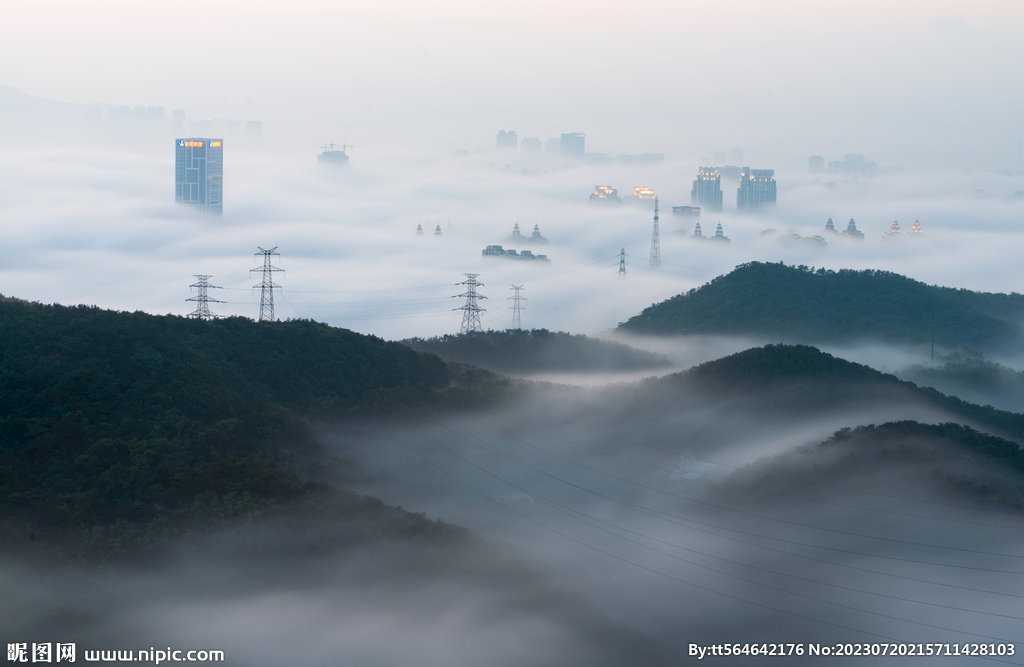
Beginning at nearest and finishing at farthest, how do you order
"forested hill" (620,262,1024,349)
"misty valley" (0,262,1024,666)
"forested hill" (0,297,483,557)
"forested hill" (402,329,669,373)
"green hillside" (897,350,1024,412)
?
"misty valley" (0,262,1024,666) → "forested hill" (0,297,483,557) → "forested hill" (402,329,669,373) → "green hillside" (897,350,1024,412) → "forested hill" (620,262,1024,349)

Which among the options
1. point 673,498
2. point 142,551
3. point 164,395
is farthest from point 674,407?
point 142,551

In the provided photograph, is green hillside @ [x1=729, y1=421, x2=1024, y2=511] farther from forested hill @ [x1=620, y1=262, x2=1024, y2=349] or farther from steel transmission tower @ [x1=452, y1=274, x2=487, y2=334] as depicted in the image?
forested hill @ [x1=620, y1=262, x2=1024, y2=349]

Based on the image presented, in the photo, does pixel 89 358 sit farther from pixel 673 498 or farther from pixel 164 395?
pixel 673 498

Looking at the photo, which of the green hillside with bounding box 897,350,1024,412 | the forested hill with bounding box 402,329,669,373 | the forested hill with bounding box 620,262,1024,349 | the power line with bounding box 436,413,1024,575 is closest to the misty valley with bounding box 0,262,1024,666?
the power line with bounding box 436,413,1024,575

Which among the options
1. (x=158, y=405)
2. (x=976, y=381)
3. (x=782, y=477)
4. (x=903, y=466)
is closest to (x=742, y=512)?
(x=782, y=477)

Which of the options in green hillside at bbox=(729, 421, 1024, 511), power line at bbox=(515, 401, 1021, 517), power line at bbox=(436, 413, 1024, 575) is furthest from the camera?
green hillside at bbox=(729, 421, 1024, 511)

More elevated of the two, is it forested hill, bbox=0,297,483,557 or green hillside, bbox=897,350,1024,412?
forested hill, bbox=0,297,483,557
